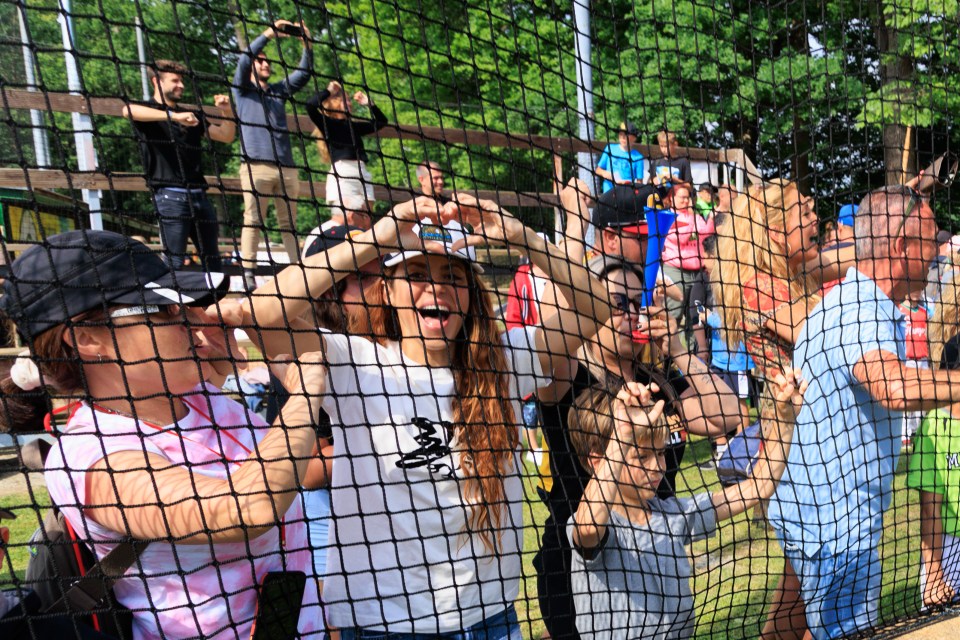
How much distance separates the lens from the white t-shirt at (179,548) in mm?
1516

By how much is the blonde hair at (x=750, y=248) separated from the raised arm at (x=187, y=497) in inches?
71.1

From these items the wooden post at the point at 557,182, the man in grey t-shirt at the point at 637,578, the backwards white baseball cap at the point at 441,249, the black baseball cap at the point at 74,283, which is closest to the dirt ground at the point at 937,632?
Answer: the man in grey t-shirt at the point at 637,578

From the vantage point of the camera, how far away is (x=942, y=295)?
310 centimetres

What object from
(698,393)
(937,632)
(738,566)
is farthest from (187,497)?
(738,566)

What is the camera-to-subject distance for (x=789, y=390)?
2.36 metres

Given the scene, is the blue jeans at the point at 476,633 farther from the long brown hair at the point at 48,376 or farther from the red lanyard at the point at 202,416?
the long brown hair at the point at 48,376

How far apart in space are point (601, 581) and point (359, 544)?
2.38ft

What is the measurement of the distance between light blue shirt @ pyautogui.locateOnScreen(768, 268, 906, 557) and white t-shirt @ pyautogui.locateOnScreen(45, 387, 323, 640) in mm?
1617

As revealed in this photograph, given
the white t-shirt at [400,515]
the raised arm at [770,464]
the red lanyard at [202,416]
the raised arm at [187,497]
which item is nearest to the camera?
the raised arm at [187,497]

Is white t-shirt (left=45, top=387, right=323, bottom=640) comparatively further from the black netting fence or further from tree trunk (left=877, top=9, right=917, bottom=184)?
tree trunk (left=877, top=9, right=917, bottom=184)

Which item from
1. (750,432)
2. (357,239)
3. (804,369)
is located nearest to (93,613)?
(357,239)

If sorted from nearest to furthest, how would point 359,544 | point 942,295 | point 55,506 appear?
point 55,506
point 359,544
point 942,295

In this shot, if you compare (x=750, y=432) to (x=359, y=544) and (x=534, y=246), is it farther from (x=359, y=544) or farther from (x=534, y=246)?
(x=359, y=544)

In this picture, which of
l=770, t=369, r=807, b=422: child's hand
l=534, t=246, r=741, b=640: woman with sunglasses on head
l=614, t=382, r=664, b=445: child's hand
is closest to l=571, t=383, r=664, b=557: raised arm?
l=614, t=382, r=664, b=445: child's hand
